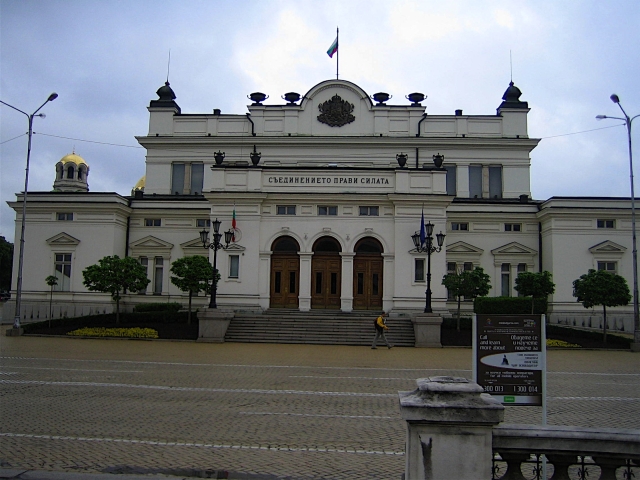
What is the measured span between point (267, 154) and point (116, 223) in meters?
12.3

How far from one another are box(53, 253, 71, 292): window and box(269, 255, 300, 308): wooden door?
1448 centimetres

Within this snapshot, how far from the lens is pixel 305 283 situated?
118 feet

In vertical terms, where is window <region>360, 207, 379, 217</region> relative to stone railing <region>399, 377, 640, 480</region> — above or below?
above

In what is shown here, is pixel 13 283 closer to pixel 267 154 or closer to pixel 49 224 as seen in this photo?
pixel 49 224

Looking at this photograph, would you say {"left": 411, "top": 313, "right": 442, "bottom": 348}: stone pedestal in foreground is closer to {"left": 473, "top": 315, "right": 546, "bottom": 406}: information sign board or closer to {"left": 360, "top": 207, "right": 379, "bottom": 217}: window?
{"left": 360, "top": 207, "right": 379, "bottom": 217}: window

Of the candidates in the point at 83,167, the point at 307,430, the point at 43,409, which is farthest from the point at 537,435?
the point at 83,167

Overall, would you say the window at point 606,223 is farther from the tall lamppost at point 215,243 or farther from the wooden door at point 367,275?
the tall lamppost at point 215,243

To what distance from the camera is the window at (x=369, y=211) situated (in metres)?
36.2

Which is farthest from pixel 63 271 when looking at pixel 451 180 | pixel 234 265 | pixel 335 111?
pixel 451 180

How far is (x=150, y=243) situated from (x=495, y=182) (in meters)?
25.4

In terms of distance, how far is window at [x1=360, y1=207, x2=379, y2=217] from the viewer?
36.2m

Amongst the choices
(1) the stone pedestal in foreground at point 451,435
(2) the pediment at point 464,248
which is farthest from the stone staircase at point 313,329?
(1) the stone pedestal in foreground at point 451,435

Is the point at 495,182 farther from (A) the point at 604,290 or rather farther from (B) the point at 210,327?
(B) the point at 210,327

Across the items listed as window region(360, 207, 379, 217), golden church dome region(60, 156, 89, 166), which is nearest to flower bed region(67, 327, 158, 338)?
window region(360, 207, 379, 217)
